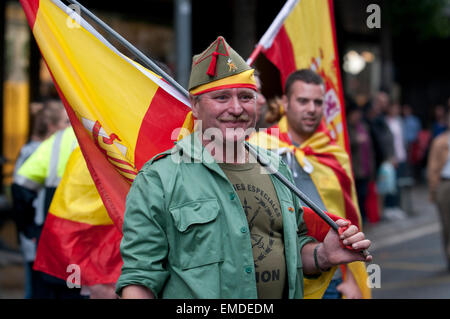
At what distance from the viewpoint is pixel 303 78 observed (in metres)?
4.55

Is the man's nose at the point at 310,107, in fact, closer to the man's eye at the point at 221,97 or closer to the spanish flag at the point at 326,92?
the spanish flag at the point at 326,92

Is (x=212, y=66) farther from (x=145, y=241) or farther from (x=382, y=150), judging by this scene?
(x=382, y=150)

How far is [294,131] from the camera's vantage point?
467cm

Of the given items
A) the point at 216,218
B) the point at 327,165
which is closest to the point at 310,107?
the point at 327,165

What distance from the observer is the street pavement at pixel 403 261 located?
7621 millimetres

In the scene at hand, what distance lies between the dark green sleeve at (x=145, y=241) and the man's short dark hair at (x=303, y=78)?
212cm

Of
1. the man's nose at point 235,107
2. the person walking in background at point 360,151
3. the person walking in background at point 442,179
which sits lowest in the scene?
the man's nose at point 235,107

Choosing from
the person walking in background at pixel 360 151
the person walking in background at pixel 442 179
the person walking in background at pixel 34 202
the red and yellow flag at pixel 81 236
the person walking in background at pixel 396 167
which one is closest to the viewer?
the red and yellow flag at pixel 81 236

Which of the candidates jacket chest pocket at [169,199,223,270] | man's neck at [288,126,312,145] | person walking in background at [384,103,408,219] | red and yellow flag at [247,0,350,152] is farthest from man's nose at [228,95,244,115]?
person walking in background at [384,103,408,219]

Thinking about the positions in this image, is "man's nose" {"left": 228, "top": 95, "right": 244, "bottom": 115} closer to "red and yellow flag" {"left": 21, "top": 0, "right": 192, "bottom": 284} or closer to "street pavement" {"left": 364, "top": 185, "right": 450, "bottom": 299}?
"red and yellow flag" {"left": 21, "top": 0, "right": 192, "bottom": 284}

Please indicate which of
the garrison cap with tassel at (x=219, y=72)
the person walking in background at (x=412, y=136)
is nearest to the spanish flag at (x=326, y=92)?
the garrison cap with tassel at (x=219, y=72)

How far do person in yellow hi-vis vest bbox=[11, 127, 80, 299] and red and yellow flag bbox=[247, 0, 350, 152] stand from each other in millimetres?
1605

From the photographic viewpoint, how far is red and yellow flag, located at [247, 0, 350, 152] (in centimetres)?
498

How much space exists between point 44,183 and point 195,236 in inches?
111
